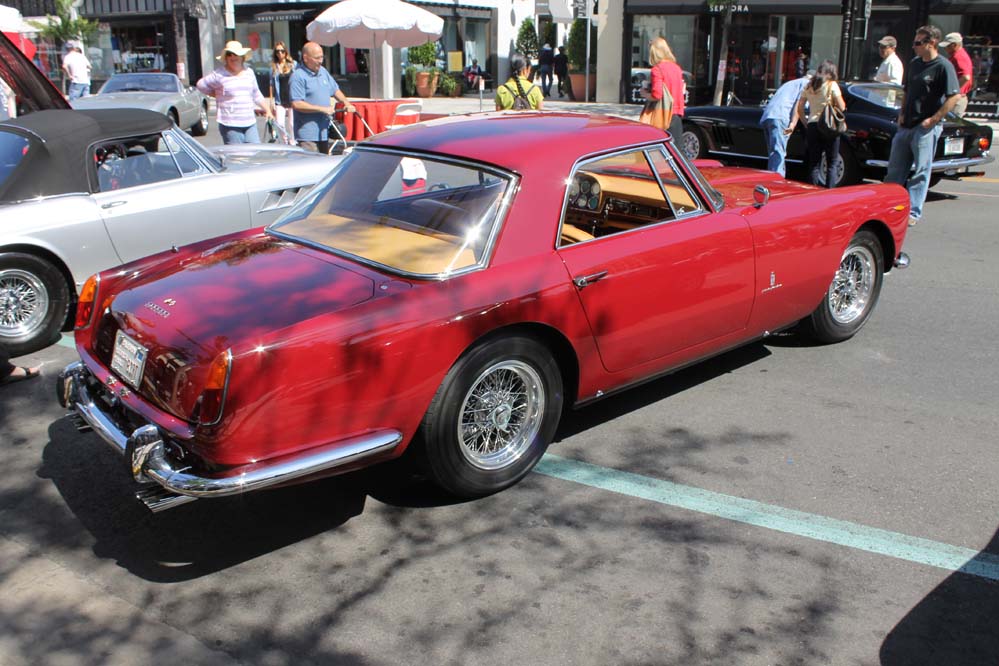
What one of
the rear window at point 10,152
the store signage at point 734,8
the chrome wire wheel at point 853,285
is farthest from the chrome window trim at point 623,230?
the store signage at point 734,8

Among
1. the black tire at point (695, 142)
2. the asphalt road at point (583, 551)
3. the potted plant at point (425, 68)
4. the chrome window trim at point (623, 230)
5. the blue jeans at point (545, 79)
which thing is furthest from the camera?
the potted plant at point (425, 68)

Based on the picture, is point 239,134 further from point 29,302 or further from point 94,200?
point 29,302

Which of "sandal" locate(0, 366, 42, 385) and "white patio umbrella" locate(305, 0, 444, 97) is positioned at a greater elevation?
"white patio umbrella" locate(305, 0, 444, 97)

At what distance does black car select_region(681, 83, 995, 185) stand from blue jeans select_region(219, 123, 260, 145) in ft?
16.7

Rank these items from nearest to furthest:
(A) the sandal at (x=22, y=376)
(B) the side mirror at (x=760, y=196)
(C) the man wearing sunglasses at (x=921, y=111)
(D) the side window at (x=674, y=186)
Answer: (D) the side window at (x=674, y=186) → (B) the side mirror at (x=760, y=196) → (A) the sandal at (x=22, y=376) → (C) the man wearing sunglasses at (x=921, y=111)

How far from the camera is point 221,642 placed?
10.3 feet

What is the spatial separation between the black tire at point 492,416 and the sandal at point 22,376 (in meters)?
2.99

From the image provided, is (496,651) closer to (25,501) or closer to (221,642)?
(221,642)

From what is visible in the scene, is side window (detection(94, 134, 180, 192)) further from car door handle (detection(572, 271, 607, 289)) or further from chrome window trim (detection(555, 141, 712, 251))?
car door handle (detection(572, 271, 607, 289))

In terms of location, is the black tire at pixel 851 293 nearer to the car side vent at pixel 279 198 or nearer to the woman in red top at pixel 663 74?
the car side vent at pixel 279 198

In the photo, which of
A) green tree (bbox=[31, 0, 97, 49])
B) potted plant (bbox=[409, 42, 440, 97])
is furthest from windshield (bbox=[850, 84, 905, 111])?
green tree (bbox=[31, 0, 97, 49])

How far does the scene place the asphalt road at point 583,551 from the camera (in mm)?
3133

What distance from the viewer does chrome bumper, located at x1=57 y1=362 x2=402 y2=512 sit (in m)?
3.28

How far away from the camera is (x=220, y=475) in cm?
330
